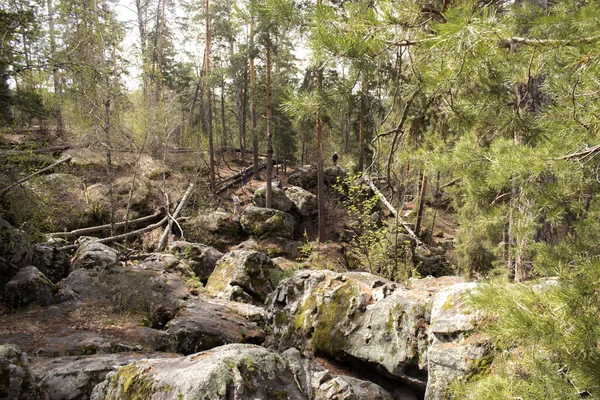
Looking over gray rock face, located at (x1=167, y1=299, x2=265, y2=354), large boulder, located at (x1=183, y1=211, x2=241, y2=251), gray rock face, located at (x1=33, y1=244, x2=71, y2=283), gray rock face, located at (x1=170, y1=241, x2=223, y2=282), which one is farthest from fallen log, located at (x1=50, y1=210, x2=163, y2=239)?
gray rock face, located at (x1=167, y1=299, x2=265, y2=354)

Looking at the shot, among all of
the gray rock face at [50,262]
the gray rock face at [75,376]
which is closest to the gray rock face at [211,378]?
the gray rock face at [75,376]

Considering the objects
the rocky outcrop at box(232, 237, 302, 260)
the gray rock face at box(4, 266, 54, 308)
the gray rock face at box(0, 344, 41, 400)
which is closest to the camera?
the gray rock face at box(0, 344, 41, 400)

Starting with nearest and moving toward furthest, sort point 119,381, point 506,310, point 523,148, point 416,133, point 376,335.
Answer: point 506,310, point 523,148, point 119,381, point 416,133, point 376,335

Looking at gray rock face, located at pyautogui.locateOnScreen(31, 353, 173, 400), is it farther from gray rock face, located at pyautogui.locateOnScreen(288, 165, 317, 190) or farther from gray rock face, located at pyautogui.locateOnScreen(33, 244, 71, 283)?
gray rock face, located at pyautogui.locateOnScreen(288, 165, 317, 190)

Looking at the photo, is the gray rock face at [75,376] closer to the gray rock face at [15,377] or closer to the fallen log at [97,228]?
the gray rock face at [15,377]

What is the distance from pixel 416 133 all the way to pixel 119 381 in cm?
428

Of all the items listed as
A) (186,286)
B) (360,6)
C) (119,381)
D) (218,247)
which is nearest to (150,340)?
(119,381)

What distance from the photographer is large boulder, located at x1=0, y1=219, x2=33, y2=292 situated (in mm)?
8023

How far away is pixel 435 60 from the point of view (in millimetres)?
2785

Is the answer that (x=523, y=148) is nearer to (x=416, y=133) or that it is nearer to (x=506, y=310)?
(x=506, y=310)

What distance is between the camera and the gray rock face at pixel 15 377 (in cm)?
329

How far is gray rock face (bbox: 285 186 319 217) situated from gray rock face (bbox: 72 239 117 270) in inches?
417

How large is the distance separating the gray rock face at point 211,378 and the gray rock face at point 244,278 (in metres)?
6.65

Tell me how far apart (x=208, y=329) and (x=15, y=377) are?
3992 mm
